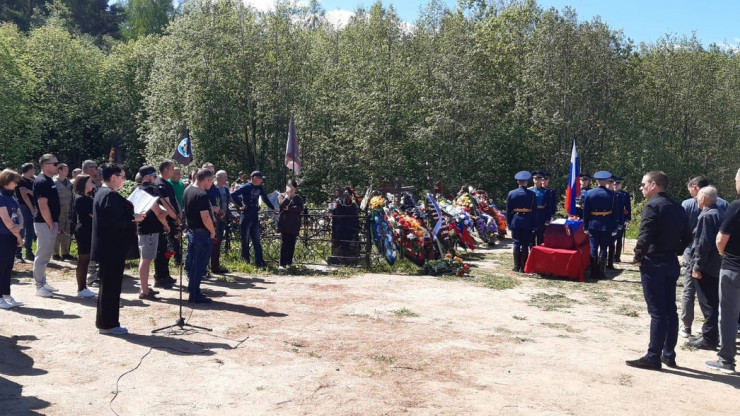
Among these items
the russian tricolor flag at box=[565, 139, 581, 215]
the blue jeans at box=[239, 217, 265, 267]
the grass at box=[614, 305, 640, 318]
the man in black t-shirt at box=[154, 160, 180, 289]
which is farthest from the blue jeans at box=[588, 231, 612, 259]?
the man in black t-shirt at box=[154, 160, 180, 289]

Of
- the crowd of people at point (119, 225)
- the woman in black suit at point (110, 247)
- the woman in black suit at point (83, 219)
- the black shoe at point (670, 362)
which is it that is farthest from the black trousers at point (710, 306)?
the woman in black suit at point (83, 219)

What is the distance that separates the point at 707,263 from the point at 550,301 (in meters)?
3.04

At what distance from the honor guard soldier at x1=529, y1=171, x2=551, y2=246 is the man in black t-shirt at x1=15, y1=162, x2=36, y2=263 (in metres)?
9.72

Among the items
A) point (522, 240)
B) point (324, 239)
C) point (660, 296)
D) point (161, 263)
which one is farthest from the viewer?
point (324, 239)

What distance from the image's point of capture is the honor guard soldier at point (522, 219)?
12.9m

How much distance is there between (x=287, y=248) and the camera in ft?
40.2

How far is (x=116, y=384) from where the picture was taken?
569 centimetres

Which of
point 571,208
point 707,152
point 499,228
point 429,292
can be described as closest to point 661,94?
point 707,152

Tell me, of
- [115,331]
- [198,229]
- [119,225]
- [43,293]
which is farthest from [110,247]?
[43,293]

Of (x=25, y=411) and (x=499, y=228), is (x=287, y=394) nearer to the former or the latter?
(x=25, y=411)

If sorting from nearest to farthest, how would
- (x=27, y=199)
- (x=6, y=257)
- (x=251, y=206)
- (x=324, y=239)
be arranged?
(x=6, y=257), (x=27, y=199), (x=251, y=206), (x=324, y=239)

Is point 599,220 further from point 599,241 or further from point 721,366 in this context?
point 721,366

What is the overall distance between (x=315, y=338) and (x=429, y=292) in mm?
3466

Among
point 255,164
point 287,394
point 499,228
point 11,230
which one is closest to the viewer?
point 287,394
